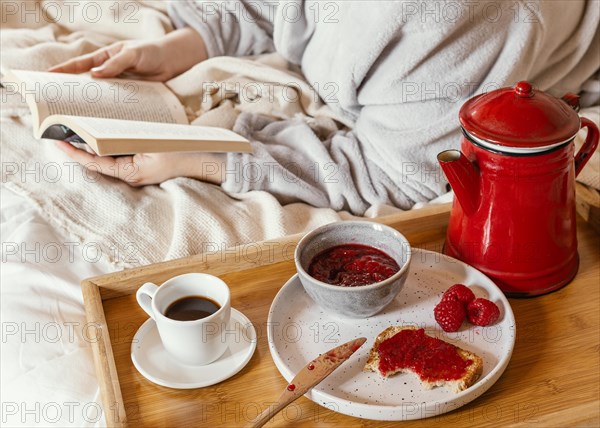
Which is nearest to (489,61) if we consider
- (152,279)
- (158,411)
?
(152,279)

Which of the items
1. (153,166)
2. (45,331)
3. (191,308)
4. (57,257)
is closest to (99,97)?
(153,166)

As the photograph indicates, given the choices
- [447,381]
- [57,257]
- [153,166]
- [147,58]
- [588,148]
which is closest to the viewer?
[447,381]

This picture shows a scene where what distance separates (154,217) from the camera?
1138 mm

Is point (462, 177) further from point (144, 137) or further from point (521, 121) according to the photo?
point (144, 137)

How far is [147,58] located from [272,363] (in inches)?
33.2

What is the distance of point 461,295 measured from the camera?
0.82m

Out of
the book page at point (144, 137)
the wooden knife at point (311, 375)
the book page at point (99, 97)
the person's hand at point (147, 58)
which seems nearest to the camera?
the wooden knife at point (311, 375)

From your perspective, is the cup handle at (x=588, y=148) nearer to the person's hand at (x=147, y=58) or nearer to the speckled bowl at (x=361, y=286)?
the speckled bowl at (x=361, y=286)

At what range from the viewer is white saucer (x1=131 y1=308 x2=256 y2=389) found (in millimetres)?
776

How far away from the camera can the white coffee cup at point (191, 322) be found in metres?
0.76

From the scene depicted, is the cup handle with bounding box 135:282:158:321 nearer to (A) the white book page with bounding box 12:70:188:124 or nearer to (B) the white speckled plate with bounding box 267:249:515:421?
(B) the white speckled plate with bounding box 267:249:515:421

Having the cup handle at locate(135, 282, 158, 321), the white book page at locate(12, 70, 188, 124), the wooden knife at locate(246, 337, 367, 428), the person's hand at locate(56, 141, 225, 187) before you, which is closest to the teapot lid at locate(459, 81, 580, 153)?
the wooden knife at locate(246, 337, 367, 428)

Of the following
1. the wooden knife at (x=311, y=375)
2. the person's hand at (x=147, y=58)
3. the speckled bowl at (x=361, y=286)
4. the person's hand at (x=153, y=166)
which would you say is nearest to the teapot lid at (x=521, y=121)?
the speckled bowl at (x=361, y=286)

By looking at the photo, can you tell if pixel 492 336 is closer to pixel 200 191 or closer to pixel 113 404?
pixel 113 404
